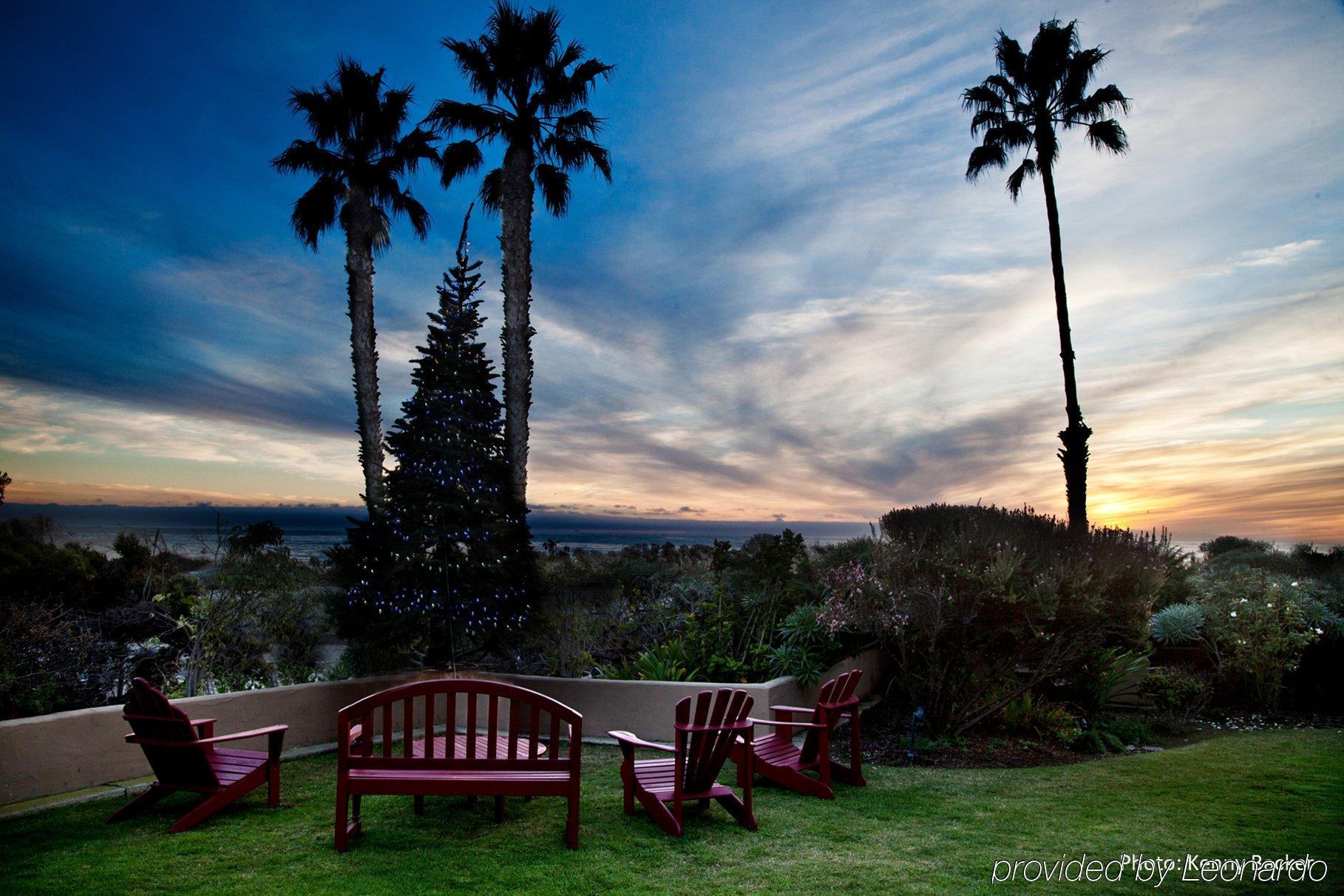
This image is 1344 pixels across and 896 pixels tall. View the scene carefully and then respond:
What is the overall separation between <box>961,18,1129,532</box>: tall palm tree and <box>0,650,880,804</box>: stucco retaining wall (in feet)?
39.2

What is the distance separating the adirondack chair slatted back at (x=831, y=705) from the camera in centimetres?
545

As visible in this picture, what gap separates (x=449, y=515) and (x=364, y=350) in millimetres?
7635

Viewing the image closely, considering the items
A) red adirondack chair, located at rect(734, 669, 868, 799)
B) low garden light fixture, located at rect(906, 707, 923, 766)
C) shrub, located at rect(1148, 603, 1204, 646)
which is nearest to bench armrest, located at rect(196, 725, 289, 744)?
red adirondack chair, located at rect(734, 669, 868, 799)

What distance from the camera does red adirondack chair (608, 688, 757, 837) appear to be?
4488 mm

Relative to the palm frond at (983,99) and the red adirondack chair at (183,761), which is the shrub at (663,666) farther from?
the palm frond at (983,99)

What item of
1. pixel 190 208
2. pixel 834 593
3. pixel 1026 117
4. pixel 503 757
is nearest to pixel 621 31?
pixel 190 208

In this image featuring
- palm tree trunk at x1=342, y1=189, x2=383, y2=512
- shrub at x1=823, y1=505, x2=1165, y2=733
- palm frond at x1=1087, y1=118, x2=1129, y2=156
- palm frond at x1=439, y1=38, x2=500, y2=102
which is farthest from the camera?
palm frond at x1=1087, y1=118, x2=1129, y2=156

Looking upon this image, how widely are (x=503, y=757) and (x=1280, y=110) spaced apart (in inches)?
422

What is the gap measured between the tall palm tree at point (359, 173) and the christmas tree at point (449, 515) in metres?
5.94

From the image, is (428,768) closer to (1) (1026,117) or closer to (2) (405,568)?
(2) (405,568)

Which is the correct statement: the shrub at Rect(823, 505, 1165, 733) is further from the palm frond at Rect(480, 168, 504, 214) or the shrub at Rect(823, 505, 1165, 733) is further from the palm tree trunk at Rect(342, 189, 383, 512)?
the palm tree trunk at Rect(342, 189, 383, 512)

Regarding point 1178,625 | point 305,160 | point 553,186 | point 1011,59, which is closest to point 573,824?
point 1178,625

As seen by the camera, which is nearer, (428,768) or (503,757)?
(428,768)

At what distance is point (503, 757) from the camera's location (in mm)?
4496
